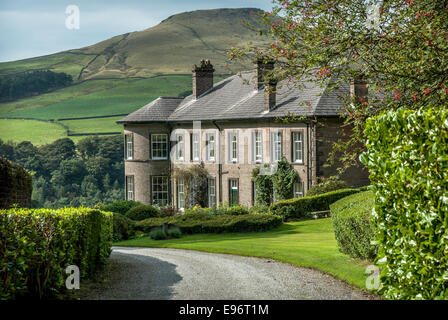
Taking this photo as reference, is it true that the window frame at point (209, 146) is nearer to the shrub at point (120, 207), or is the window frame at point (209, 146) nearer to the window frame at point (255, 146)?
the window frame at point (255, 146)

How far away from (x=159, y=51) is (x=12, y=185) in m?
128

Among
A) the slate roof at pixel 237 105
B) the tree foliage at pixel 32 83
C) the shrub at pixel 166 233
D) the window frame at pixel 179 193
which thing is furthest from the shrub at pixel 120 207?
the tree foliage at pixel 32 83

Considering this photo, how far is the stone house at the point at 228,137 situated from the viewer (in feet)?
112

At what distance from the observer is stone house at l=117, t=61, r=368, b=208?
1340 inches

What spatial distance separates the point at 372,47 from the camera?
1372 cm

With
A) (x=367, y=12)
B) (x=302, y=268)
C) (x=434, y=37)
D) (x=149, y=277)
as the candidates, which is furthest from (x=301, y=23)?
(x=149, y=277)

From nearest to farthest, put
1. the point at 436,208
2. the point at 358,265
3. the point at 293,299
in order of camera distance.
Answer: the point at 436,208, the point at 293,299, the point at 358,265

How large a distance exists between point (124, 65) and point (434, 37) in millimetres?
123189

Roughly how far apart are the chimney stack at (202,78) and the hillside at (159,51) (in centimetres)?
6795

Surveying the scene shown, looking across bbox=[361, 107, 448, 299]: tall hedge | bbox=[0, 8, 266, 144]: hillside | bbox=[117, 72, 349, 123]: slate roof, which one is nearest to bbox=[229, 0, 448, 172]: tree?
bbox=[361, 107, 448, 299]: tall hedge

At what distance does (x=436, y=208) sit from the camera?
25.3 feet

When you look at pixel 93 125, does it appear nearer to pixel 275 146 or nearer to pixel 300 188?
pixel 275 146

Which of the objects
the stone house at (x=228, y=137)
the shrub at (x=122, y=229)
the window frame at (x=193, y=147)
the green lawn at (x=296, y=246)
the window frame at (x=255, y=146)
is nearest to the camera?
the green lawn at (x=296, y=246)
